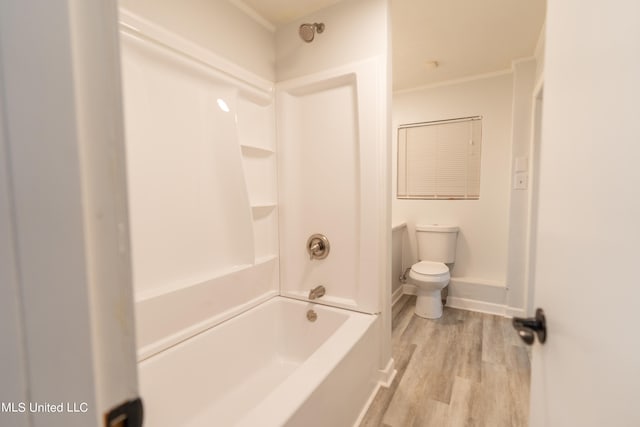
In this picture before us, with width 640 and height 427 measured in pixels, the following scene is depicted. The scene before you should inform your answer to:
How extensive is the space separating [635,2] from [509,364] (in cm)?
225

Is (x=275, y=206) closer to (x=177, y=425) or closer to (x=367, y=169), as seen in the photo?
(x=367, y=169)

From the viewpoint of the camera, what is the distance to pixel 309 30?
157 cm

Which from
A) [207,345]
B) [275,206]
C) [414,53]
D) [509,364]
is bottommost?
[509,364]

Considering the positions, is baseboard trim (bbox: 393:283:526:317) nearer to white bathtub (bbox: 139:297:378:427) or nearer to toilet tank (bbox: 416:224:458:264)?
toilet tank (bbox: 416:224:458:264)

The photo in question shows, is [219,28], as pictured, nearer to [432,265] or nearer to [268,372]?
[268,372]

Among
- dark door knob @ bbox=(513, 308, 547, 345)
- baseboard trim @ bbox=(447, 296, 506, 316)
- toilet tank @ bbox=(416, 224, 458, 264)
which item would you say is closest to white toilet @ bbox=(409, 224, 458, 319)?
toilet tank @ bbox=(416, 224, 458, 264)

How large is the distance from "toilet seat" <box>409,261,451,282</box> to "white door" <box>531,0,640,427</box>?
186 cm

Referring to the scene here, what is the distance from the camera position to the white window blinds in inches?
107

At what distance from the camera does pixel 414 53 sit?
2230mm

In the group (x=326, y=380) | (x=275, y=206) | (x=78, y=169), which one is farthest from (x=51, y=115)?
(x=275, y=206)

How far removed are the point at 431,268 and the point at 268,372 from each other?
1744 millimetres

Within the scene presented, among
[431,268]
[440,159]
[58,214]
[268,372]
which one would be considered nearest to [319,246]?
[268,372]

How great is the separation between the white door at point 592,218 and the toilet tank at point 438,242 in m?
2.25

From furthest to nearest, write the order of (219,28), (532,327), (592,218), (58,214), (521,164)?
1. (521,164)
2. (219,28)
3. (532,327)
4. (592,218)
5. (58,214)
